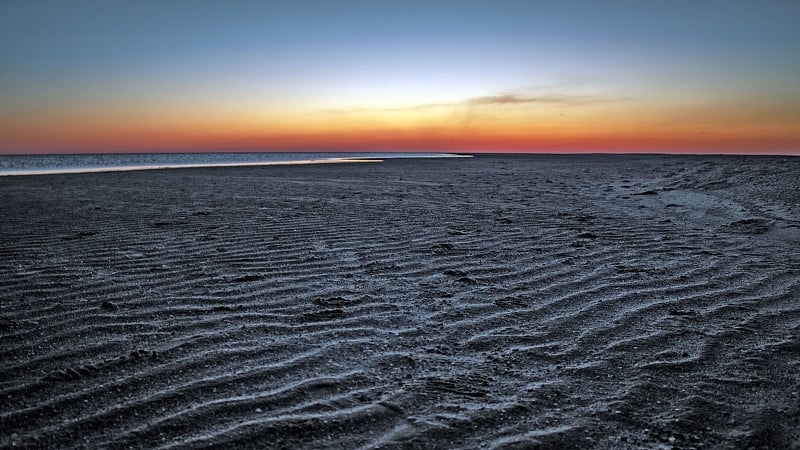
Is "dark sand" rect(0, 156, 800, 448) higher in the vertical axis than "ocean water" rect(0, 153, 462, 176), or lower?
lower

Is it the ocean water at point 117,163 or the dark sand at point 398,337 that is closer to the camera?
the dark sand at point 398,337

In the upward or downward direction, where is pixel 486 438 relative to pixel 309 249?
downward

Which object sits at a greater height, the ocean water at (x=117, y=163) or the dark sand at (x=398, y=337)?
the ocean water at (x=117, y=163)

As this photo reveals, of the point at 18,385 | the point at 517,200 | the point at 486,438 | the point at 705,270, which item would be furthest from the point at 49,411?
the point at 517,200

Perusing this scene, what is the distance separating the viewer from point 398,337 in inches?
132

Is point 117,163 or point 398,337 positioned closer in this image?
point 398,337

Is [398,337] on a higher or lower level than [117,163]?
lower

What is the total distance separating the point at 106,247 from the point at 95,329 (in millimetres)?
2759

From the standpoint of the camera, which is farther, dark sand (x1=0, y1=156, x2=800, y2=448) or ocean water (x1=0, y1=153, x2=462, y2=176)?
ocean water (x1=0, y1=153, x2=462, y2=176)

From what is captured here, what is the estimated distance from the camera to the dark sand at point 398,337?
2373 millimetres

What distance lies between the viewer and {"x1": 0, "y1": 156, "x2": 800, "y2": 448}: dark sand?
2.37 meters

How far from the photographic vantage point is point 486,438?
2.28m

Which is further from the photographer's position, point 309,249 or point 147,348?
point 309,249

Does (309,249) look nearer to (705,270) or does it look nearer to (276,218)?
(276,218)
